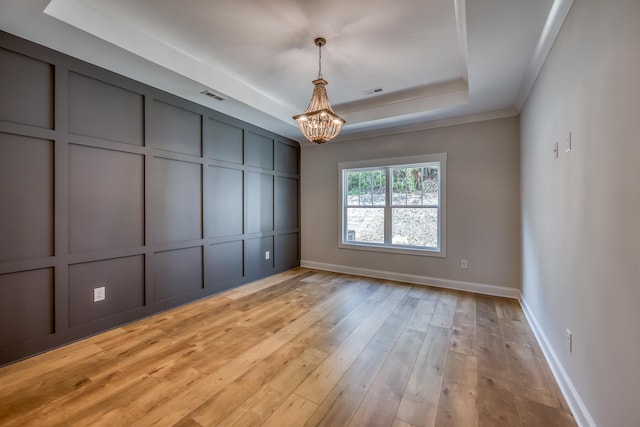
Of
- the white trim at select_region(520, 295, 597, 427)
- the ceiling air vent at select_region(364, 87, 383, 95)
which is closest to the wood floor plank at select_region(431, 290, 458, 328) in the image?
the white trim at select_region(520, 295, 597, 427)

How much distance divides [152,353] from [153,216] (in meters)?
1.47

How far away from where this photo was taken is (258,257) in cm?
457

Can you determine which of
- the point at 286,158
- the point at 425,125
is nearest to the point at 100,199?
the point at 286,158

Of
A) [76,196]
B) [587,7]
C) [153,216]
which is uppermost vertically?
[587,7]

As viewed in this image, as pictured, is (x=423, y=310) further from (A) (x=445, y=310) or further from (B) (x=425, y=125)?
(B) (x=425, y=125)

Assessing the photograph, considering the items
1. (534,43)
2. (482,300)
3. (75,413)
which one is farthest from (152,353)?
(534,43)

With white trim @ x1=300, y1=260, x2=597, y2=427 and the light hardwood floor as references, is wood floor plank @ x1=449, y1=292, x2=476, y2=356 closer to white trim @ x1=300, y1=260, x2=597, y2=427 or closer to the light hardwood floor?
the light hardwood floor

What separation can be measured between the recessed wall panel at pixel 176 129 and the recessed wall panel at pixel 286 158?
63.6 inches

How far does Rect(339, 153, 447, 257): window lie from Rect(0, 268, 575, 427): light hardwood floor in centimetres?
149

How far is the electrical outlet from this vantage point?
2.62 metres

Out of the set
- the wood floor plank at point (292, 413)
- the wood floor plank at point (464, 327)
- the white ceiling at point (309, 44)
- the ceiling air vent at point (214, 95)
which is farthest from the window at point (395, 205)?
the wood floor plank at point (292, 413)

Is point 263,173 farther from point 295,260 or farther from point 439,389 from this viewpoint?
point 439,389

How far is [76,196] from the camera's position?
2.49 m

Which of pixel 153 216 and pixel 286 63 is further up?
pixel 286 63
